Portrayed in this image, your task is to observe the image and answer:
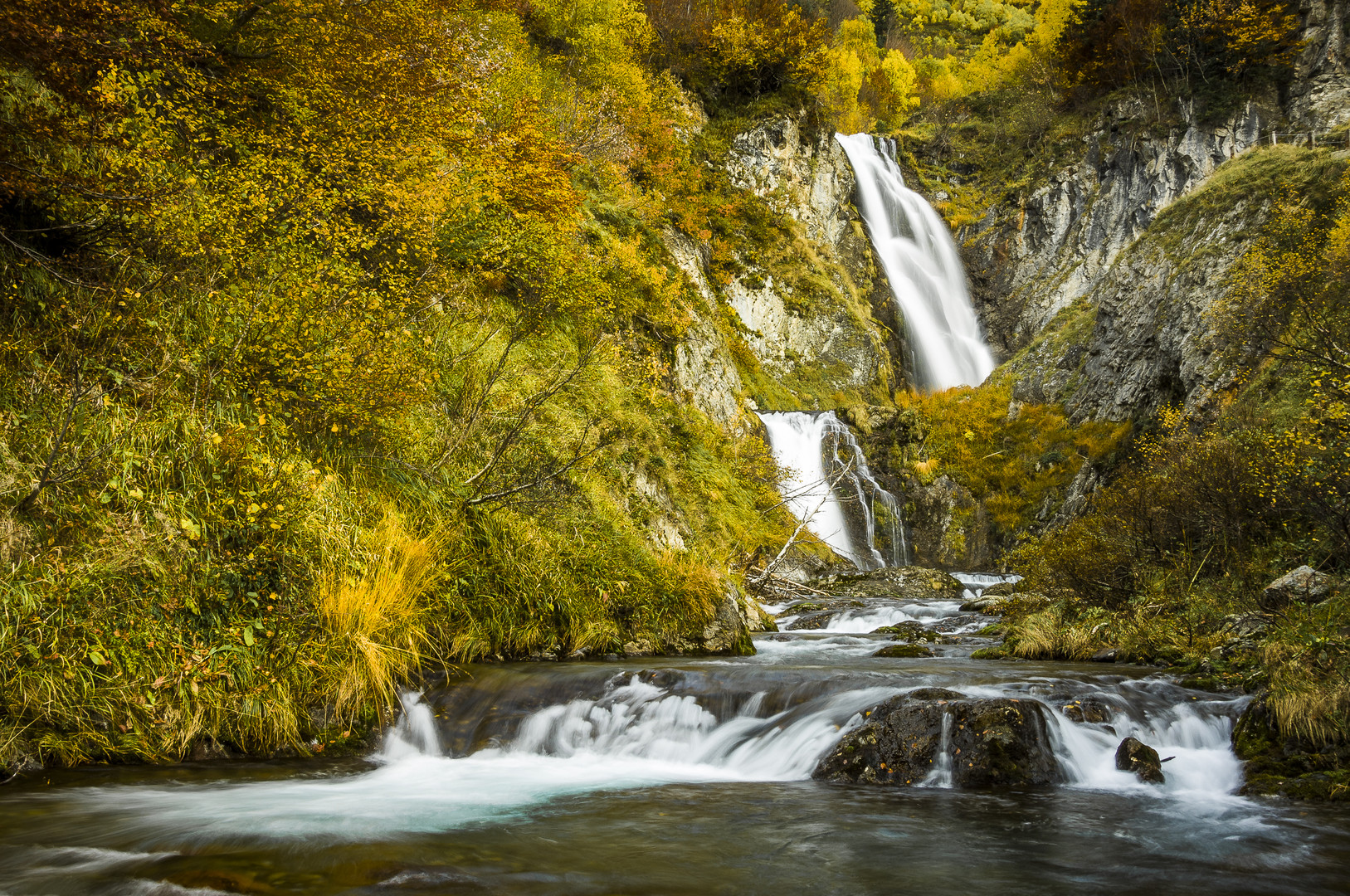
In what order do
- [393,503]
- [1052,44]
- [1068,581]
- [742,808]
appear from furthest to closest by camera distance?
[1052,44], [1068,581], [393,503], [742,808]

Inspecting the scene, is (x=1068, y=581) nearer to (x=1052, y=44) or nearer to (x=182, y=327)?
(x=182, y=327)

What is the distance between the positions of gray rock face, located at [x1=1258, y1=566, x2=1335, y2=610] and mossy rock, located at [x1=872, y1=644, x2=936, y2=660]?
409cm

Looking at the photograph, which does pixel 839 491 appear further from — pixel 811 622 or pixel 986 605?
pixel 811 622

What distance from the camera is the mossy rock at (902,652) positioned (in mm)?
10633

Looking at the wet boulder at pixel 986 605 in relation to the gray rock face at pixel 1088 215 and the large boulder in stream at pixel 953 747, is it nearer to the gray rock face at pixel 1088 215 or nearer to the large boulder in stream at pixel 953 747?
the large boulder in stream at pixel 953 747

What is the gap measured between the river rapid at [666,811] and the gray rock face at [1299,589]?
113 inches

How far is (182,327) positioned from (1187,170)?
142ft

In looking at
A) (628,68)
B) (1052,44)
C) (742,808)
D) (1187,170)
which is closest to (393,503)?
(742,808)

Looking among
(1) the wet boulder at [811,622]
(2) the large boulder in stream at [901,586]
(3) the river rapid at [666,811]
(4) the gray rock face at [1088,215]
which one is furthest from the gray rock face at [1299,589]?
(4) the gray rock face at [1088,215]

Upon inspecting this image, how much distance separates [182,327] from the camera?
7.79 meters

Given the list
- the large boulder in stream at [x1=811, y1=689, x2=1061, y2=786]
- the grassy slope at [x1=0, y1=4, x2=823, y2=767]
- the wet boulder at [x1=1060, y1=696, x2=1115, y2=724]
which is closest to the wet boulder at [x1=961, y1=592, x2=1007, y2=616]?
the grassy slope at [x1=0, y1=4, x2=823, y2=767]

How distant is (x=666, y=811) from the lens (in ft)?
17.7

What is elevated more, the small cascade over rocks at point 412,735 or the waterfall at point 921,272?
the waterfall at point 921,272

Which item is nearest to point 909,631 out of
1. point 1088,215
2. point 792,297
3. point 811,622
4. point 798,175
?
point 811,622
